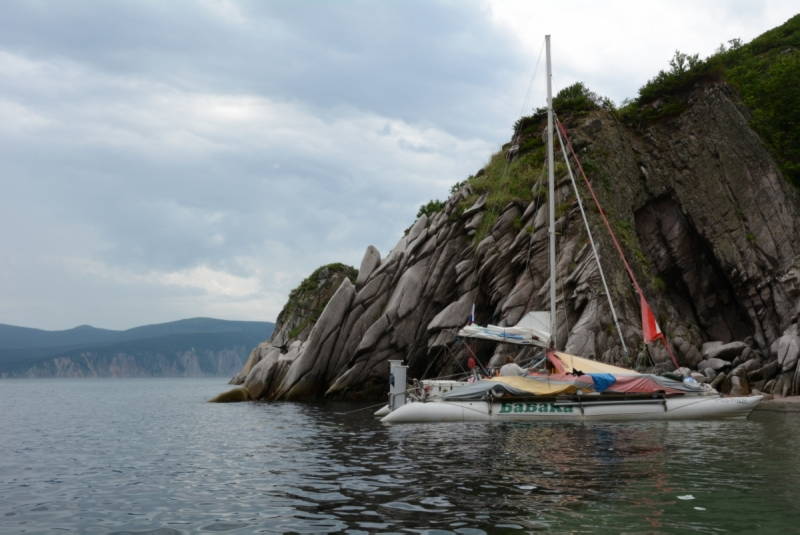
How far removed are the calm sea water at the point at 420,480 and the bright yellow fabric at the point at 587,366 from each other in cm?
418

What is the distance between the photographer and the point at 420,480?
15.9 m

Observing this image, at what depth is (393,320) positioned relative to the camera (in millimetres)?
53062

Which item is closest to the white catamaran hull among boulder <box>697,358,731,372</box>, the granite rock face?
the granite rock face

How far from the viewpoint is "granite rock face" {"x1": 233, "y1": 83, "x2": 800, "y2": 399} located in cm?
4669

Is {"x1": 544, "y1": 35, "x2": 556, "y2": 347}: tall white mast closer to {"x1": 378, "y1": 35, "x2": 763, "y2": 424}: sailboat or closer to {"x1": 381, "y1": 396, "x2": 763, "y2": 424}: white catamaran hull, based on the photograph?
{"x1": 378, "y1": 35, "x2": 763, "y2": 424}: sailboat

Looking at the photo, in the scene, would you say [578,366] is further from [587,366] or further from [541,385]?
[541,385]

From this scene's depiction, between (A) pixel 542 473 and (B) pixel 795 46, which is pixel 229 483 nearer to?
(A) pixel 542 473

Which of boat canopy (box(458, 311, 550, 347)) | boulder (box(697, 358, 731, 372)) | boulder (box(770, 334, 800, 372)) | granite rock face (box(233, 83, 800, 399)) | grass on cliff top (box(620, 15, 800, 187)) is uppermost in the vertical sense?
grass on cliff top (box(620, 15, 800, 187))

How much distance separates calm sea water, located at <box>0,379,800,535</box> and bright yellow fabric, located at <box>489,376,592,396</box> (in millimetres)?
2222

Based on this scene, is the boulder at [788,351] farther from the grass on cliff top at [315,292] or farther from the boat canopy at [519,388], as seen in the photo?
the grass on cliff top at [315,292]

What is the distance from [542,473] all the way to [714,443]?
29.1 ft

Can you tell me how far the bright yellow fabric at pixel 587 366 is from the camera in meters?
32.1

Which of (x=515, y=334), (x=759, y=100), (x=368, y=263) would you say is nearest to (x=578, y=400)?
(x=515, y=334)

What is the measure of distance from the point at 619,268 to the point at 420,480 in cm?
3539
